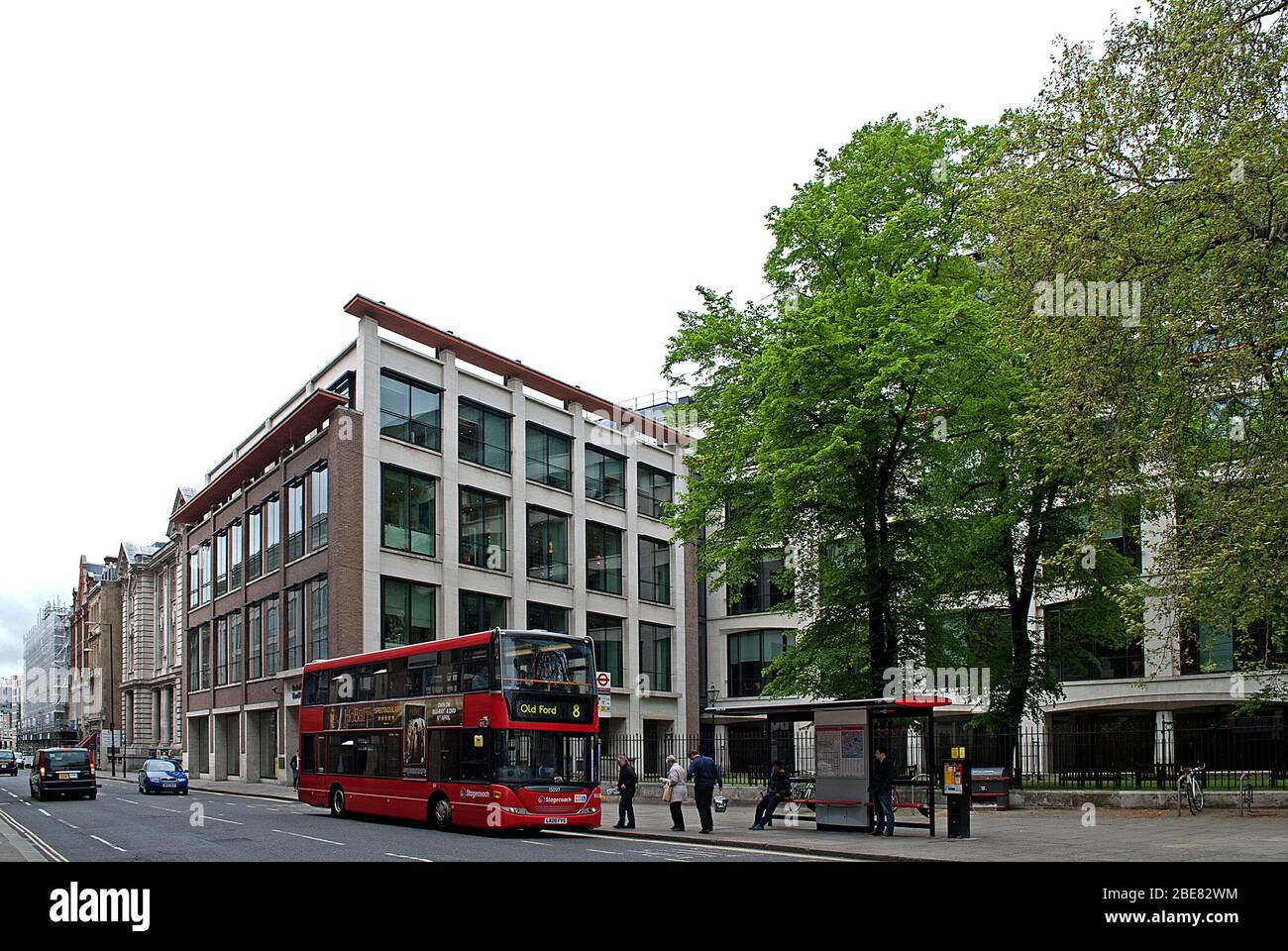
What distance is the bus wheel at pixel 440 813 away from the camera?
86.5 feet

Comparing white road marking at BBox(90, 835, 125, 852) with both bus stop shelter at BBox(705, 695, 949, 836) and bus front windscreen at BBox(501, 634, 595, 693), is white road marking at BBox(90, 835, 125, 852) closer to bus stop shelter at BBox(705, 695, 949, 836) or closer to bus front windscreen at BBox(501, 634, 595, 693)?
bus front windscreen at BBox(501, 634, 595, 693)

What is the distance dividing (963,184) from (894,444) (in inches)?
249

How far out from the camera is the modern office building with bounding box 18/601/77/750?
13438 centimetres

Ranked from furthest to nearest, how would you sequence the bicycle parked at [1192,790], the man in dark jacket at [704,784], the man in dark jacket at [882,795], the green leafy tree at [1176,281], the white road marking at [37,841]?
the bicycle parked at [1192,790], the man in dark jacket at [704,784], the man in dark jacket at [882,795], the white road marking at [37,841], the green leafy tree at [1176,281]

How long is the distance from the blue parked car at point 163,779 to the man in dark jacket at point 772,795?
29856 millimetres

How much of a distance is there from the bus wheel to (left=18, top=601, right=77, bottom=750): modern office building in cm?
9940

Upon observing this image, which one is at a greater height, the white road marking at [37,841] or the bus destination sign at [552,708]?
the bus destination sign at [552,708]

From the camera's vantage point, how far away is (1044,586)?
102 feet

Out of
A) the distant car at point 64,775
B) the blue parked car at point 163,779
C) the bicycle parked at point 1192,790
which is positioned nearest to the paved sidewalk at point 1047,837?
the bicycle parked at point 1192,790

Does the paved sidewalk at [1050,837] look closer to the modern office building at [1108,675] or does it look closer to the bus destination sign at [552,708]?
the bus destination sign at [552,708]

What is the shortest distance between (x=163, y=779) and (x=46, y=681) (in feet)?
360

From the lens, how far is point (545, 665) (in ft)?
84.6

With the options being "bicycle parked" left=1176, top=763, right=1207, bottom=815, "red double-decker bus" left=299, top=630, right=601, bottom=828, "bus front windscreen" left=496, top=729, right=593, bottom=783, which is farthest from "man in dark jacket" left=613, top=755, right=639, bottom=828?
"bicycle parked" left=1176, top=763, right=1207, bottom=815
